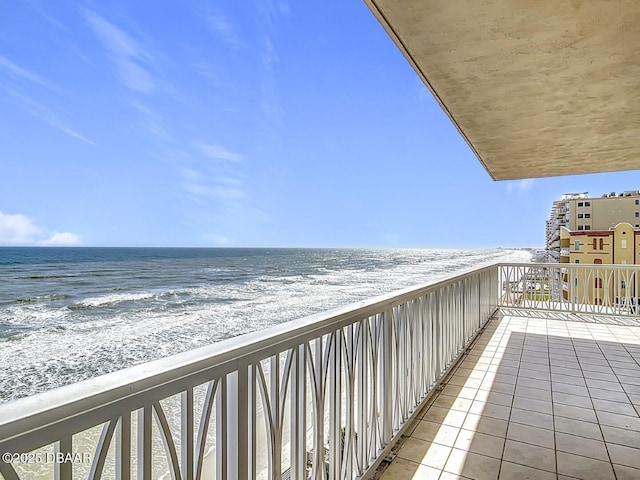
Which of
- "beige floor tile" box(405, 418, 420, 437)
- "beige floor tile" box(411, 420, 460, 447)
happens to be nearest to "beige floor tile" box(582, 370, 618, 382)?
"beige floor tile" box(411, 420, 460, 447)

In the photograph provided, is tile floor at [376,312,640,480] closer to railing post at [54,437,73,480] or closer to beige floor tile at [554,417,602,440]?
beige floor tile at [554,417,602,440]

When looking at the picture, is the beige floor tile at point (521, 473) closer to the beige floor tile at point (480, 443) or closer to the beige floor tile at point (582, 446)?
the beige floor tile at point (480, 443)

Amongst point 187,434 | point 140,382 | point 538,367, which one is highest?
point 140,382

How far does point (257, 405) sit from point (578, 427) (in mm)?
2084

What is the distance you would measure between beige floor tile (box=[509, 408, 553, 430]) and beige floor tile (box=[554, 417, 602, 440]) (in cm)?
4

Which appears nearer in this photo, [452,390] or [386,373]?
[386,373]

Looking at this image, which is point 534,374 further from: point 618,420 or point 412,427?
point 412,427

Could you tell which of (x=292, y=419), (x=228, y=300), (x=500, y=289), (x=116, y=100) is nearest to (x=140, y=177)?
(x=116, y=100)

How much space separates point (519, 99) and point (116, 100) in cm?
3147

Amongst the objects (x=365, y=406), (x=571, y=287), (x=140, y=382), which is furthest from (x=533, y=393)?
(x=571, y=287)

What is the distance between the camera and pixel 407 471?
1810 millimetres

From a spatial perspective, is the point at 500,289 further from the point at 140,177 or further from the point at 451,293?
the point at 140,177

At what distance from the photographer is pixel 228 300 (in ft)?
49.4

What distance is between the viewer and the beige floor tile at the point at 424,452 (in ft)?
6.19
